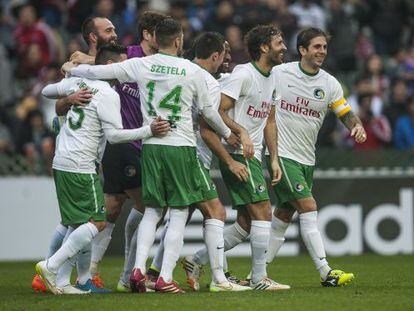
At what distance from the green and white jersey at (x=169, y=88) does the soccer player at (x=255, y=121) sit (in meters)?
0.58

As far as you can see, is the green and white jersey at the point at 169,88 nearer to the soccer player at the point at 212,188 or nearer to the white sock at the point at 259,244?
the soccer player at the point at 212,188

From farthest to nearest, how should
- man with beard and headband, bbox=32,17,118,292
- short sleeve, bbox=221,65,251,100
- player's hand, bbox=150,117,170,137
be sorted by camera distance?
short sleeve, bbox=221,65,251,100 → man with beard and headband, bbox=32,17,118,292 → player's hand, bbox=150,117,170,137

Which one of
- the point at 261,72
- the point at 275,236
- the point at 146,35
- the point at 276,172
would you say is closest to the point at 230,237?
the point at 275,236

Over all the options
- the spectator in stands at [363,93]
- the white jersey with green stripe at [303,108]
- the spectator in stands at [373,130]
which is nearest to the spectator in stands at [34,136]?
the spectator in stands at [373,130]

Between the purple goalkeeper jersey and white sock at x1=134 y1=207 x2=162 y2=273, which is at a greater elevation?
the purple goalkeeper jersey

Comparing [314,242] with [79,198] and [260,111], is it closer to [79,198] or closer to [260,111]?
[260,111]

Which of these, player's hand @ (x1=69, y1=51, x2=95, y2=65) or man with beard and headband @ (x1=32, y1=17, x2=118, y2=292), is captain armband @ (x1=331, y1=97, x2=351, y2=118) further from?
player's hand @ (x1=69, y1=51, x2=95, y2=65)

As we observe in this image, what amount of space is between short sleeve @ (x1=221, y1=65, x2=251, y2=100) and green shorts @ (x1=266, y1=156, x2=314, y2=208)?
100 cm

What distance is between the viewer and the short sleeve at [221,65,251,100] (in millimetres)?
11195

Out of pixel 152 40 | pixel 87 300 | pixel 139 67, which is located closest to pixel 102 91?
pixel 139 67

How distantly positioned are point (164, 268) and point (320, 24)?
12079 millimetres

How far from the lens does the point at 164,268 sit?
1062 centimetres

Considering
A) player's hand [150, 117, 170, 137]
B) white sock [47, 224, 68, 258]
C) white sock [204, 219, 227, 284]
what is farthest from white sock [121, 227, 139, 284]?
player's hand [150, 117, 170, 137]

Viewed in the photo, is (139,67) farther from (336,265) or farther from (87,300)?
(336,265)
